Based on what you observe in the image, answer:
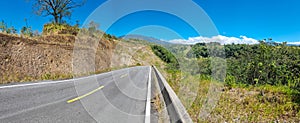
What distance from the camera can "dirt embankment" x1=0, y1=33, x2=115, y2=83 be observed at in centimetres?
1409

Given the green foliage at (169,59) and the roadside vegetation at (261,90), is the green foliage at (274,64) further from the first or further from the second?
the green foliage at (169,59)

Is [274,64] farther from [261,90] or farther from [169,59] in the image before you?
[169,59]

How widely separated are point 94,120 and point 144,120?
1.28 metres

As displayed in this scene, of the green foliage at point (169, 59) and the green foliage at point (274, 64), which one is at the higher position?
the green foliage at point (169, 59)

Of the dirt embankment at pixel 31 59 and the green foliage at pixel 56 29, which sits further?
the green foliage at pixel 56 29

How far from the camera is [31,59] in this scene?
16562mm

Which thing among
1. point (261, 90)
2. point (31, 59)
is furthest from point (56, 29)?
point (261, 90)

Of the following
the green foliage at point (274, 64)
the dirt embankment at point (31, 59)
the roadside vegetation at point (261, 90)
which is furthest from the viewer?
the dirt embankment at point (31, 59)

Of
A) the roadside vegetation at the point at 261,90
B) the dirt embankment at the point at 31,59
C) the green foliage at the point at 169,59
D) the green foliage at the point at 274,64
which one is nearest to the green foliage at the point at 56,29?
the dirt embankment at the point at 31,59

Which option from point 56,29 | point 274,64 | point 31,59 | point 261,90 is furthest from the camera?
point 56,29

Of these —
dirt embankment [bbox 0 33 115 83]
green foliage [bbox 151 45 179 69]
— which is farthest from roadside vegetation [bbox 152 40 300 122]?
green foliage [bbox 151 45 179 69]

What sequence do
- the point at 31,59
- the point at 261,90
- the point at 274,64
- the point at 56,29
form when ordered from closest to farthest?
the point at 261,90, the point at 274,64, the point at 31,59, the point at 56,29

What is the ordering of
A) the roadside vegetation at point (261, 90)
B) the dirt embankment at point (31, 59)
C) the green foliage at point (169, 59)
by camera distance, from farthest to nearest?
the green foliage at point (169, 59) → the dirt embankment at point (31, 59) → the roadside vegetation at point (261, 90)

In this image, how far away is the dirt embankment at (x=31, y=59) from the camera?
14086mm
